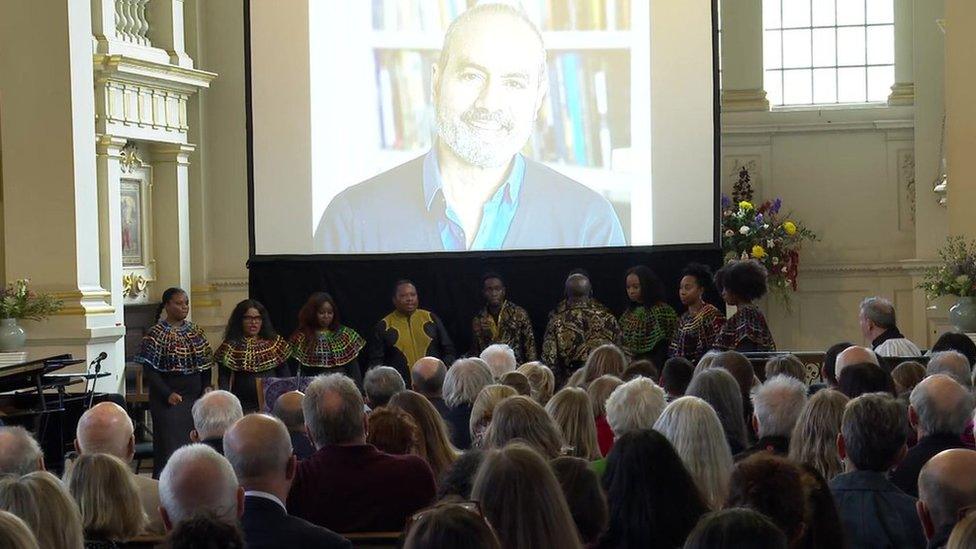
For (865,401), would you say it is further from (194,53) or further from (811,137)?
(194,53)

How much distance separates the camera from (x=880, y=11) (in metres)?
14.0

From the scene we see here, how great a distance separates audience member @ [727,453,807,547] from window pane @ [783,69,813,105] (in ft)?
36.9

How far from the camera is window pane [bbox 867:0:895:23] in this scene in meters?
14.0

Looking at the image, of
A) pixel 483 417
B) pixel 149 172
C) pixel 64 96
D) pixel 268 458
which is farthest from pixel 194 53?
pixel 268 458

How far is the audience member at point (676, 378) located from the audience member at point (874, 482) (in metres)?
2.04

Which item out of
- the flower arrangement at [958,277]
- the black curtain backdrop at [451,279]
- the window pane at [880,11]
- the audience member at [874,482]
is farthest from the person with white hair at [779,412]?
the window pane at [880,11]

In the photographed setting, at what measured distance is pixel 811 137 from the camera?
13805mm

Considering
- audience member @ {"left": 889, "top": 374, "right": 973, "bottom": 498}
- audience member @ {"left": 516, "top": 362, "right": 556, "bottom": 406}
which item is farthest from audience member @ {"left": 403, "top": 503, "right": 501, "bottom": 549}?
audience member @ {"left": 516, "top": 362, "right": 556, "bottom": 406}

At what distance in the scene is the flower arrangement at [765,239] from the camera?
1297 cm

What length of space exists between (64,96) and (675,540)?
7925 millimetres

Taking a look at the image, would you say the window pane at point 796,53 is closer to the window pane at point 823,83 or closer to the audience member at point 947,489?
the window pane at point 823,83

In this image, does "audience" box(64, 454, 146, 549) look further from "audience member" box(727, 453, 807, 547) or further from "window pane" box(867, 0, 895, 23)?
"window pane" box(867, 0, 895, 23)

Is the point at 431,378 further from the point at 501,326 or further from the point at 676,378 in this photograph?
the point at 501,326

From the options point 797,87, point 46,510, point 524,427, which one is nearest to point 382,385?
point 524,427
